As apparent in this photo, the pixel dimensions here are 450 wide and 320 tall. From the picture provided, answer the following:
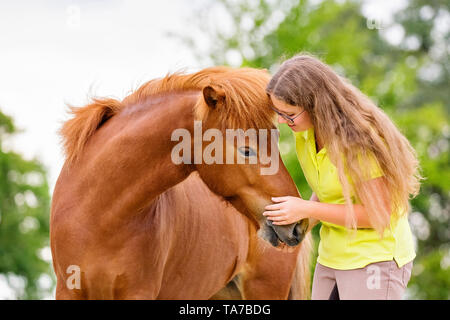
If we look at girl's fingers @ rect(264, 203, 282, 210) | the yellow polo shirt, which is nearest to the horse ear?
the yellow polo shirt

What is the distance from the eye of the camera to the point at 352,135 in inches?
113

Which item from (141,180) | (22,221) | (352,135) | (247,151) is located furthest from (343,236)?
(22,221)

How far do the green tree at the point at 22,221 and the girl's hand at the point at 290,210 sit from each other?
61.3 ft

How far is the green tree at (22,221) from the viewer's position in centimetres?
2116

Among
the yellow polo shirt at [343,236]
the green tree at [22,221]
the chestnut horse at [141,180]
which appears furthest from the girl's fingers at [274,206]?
the green tree at [22,221]

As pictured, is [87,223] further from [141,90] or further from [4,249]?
[4,249]

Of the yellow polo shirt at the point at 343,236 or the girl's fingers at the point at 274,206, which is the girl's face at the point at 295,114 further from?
the girl's fingers at the point at 274,206

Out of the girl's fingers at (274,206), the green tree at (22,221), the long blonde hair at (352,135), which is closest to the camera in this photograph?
the long blonde hair at (352,135)

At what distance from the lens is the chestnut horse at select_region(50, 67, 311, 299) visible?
3170 millimetres

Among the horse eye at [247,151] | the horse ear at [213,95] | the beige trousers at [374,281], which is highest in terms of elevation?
the horse ear at [213,95]

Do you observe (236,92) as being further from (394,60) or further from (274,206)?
(394,60)

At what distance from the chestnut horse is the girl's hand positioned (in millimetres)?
108
